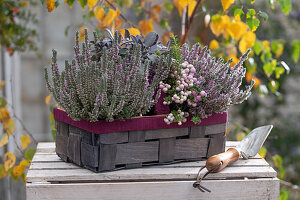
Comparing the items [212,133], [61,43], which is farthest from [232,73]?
[61,43]

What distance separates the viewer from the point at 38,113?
2.65 metres

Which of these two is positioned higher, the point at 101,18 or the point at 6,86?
the point at 101,18

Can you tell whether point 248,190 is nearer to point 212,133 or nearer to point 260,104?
point 212,133

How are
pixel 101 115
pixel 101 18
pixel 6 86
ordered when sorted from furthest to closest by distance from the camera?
pixel 6 86 < pixel 101 18 < pixel 101 115

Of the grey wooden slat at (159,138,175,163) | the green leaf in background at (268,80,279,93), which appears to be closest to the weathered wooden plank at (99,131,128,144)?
the grey wooden slat at (159,138,175,163)

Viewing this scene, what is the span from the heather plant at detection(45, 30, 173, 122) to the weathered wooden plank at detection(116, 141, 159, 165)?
8cm

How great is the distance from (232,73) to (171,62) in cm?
19

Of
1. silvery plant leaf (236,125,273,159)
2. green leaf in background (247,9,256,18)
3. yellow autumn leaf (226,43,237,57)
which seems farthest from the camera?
yellow autumn leaf (226,43,237,57)

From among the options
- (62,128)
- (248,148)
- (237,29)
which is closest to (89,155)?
(62,128)

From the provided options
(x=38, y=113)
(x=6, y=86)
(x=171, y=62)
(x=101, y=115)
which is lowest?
(x=38, y=113)

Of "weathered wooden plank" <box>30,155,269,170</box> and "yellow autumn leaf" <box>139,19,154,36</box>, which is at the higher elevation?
"yellow autumn leaf" <box>139,19,154,36</box>

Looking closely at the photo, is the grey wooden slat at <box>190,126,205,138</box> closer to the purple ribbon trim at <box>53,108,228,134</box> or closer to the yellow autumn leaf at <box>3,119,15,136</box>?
the purple ribbon trim at <box>53,108,228,134</box>

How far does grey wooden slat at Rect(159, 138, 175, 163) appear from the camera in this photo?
0.97m

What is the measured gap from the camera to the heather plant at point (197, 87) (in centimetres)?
93
